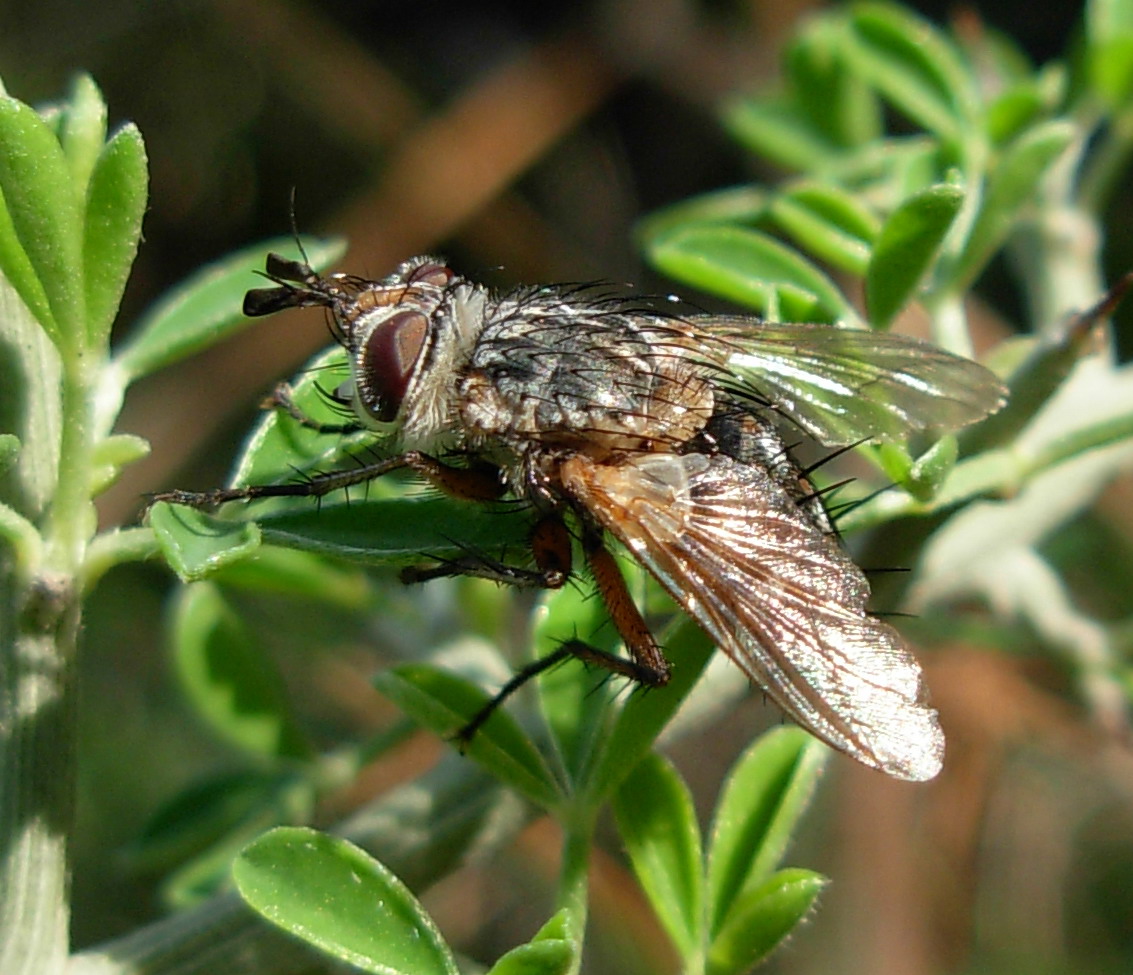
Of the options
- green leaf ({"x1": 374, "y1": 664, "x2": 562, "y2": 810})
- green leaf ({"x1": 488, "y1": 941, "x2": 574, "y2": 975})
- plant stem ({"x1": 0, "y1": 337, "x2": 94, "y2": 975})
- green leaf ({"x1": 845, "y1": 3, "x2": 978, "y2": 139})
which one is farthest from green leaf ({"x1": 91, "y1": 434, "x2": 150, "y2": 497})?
green leaf ({"x1": 845, "y1": 3, "x2": 978, "y2": 139})

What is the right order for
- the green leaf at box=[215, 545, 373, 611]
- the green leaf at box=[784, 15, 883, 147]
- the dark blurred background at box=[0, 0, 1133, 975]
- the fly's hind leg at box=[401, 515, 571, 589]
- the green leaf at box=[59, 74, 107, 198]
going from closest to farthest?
1. the green leaf at box=[59, 74, 107, 198]
2. the fly's hind leg at box=[401, 515, 571, 589]
3. the green leaf at box=[215, 545, 373, 611]
4. the green leaf at box=[784, 15, 883, 147]
5. the dark blurred background at box=[0, 0, 1133, 975]

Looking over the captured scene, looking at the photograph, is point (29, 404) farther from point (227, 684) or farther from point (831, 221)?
point (831, 221)

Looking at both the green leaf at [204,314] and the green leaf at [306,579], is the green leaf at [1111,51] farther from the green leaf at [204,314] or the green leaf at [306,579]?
→ the green leaf at [306,579]

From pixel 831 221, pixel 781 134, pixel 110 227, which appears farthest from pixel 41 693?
pixel 781 134

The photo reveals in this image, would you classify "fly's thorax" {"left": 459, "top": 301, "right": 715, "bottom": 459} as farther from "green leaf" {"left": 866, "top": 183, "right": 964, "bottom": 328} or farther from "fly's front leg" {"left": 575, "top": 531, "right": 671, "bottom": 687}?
"green leaf" {"left": 866, "top": 183, "right": 964, "bottom": 328}

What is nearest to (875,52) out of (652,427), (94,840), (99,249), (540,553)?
(652,427)

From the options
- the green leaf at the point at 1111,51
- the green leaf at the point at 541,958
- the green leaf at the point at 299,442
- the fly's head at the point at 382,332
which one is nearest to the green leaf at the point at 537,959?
the green leaf at the point at 541,958

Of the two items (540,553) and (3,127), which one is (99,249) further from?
(540,553)
